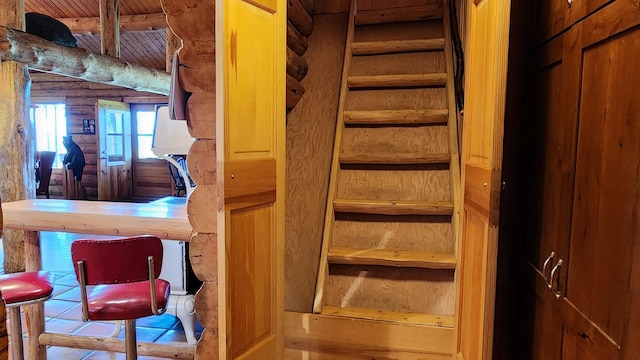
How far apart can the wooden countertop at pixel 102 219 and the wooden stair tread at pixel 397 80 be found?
163 cm

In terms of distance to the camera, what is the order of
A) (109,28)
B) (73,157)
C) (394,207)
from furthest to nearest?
(73,157) → (109,28) → (394,207)

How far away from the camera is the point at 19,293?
6.60 ft

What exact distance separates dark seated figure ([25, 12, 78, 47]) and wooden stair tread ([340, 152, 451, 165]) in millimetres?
4214

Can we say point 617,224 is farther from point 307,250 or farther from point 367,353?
point 307,250

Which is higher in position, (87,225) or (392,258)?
(87,225)

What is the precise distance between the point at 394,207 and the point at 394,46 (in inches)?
58.5

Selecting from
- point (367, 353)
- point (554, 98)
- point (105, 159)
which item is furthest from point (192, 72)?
point (105, 159)

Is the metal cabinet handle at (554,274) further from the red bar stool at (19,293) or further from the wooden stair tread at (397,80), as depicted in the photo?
the red bar stool at (19,293)

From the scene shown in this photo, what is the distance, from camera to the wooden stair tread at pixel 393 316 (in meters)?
2.38

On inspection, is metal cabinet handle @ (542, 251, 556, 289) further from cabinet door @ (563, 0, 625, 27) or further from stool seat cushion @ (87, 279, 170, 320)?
stool seat cushion @ (87, 279, 170, 320)

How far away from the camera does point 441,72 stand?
3395mm

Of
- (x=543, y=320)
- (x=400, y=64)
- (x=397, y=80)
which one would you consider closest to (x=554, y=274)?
(x=543, y=320)

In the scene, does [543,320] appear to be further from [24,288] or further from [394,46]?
[394,46]

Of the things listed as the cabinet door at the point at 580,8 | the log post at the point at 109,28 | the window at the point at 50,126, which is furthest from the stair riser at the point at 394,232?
the window at the point at 50,126
